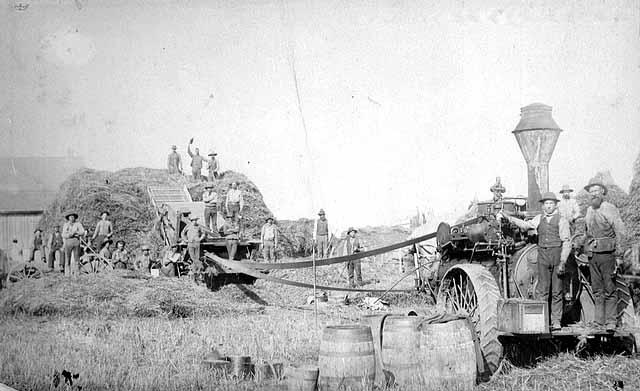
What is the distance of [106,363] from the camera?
8297 millimetres

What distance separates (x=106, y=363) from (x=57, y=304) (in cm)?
414

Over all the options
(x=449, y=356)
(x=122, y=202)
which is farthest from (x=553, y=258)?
(x=122, y=202)

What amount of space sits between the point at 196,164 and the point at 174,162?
668 mm

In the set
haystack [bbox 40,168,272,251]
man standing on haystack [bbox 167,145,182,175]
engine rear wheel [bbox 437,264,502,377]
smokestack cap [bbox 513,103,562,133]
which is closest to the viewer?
engine rear wheel [bbox 437,264,502,377]

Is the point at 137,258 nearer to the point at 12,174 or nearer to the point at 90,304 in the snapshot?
the point at 90,304

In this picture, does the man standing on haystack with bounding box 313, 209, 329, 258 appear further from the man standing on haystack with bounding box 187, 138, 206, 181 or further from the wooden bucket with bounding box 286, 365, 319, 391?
the wooden bucket with bounding box 286, 365, 319, 391

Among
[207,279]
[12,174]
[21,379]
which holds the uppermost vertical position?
[12,174]

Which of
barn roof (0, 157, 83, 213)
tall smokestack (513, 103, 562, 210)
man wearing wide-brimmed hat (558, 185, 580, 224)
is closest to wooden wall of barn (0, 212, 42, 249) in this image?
barn roof (0, 157, 83, 213)

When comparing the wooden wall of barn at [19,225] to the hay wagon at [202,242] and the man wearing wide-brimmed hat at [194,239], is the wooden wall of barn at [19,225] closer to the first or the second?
the hay wagon at [202,242]

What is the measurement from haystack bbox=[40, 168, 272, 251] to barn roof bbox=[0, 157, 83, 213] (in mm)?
3160

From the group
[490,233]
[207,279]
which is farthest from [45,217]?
[490,233]

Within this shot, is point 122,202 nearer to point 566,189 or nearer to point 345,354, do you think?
point 566,189

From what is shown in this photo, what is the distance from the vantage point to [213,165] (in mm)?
20672

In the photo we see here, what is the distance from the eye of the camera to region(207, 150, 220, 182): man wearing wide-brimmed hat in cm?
2061
